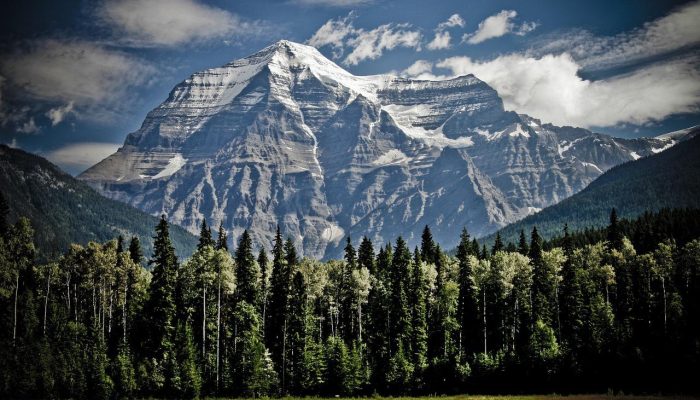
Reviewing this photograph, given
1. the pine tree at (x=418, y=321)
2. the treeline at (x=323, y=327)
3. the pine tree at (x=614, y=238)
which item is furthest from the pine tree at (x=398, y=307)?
the pine tree at (x=614, y=238)

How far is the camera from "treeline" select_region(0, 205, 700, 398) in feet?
295

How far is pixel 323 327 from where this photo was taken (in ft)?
397

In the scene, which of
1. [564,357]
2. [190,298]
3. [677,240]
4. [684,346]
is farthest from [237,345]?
[677,240]

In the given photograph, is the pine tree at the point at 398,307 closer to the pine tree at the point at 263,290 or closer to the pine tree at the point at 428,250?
the pine tree at the point at 263,290

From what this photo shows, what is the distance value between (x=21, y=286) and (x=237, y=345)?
33467 mm

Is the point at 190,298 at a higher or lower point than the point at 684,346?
higher

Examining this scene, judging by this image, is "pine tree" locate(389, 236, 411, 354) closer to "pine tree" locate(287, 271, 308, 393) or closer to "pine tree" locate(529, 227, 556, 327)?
"pine tree" locate(287, 271, 308, 393)

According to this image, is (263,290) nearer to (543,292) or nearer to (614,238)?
(543,292)

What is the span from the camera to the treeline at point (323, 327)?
90.0 meters

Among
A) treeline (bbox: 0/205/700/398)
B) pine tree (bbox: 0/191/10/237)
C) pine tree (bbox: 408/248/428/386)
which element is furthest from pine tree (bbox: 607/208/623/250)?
pine tree (bbox: 0/191/10/237)

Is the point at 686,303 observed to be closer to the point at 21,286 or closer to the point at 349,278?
the point at 349,278

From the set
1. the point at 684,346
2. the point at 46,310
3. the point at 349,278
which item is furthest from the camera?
the point at 349,278

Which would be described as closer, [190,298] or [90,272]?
[190,298]

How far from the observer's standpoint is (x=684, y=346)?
87.9m
